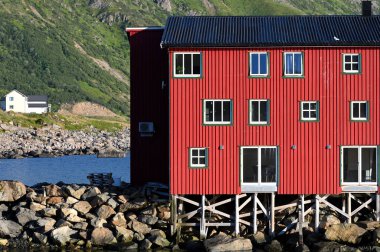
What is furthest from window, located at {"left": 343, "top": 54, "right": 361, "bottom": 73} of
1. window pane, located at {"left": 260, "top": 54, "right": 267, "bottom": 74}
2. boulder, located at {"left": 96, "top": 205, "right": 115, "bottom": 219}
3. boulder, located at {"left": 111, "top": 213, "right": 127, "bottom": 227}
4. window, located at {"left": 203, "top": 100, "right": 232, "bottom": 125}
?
boulder, located at {"left": 96, "top": 205, "right": 115, "bottom": 219}

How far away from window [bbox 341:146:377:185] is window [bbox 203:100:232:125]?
5.98 meters

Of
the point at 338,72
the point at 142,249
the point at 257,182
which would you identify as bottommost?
the point at 142,249

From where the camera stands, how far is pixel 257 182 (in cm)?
4375

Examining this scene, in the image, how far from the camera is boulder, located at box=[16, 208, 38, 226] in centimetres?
4456

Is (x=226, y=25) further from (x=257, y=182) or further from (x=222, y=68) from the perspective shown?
(x=257, y=182)

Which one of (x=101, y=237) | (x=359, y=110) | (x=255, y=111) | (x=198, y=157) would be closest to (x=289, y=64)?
(x=255, y=111)

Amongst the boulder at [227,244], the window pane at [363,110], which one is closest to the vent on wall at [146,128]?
the boulder at [227,244]

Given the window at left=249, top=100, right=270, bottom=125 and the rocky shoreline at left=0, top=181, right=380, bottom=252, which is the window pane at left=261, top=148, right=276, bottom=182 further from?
the rocky shoreline at left=0, top=181, right=380, bottom=252

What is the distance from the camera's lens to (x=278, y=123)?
43719 millimetres

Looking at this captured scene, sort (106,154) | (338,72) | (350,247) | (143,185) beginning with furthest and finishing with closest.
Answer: (106,154)
(143,185)
(338,72)
(350,247)

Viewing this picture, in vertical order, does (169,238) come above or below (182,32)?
below

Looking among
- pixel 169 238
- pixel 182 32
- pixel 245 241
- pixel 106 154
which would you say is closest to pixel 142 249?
pixel 169 238

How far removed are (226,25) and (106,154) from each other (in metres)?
75.0

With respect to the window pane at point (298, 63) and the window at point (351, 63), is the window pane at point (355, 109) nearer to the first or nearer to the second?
the window at point (351, 63)
